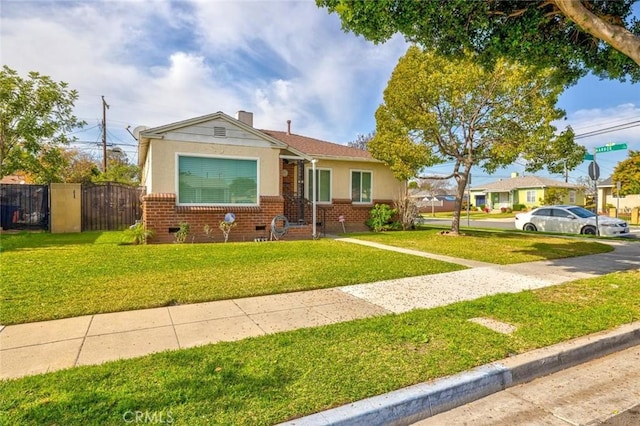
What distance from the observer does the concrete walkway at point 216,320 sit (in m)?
3.40

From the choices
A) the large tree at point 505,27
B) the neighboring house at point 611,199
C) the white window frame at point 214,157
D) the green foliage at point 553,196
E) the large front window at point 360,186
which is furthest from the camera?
the green foliage at point 553,196

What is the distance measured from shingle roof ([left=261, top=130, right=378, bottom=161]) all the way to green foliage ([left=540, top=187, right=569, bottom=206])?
88.0 ft

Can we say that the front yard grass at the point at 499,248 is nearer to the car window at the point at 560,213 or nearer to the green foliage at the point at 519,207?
the car window at the point at 560,213

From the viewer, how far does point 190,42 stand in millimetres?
10445

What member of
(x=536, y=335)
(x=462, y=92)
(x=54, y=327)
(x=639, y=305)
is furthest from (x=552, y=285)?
(x=462, y=92)

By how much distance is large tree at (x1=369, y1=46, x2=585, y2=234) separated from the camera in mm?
12062

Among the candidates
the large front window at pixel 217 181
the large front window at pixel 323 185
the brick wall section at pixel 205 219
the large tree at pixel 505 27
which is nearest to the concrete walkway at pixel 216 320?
the large tree at pixel 505 27

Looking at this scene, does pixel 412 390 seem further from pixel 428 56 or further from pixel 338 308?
pixel 428 56

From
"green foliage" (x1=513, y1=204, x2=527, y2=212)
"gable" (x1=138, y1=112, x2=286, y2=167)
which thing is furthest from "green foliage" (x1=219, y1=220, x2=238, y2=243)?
"green foliage" (x1=513, y1=204, x2=527, y2=212)

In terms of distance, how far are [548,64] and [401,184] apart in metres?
9.67

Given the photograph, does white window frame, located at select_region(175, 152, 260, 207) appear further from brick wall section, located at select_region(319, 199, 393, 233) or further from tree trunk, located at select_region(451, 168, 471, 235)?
tree trunk, located at select_region(451, 168, 471, 235)

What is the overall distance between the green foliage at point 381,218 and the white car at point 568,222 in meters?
7.56

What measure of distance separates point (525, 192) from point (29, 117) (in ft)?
145

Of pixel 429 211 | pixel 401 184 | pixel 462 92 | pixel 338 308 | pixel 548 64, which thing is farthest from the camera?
pixel 429 211
